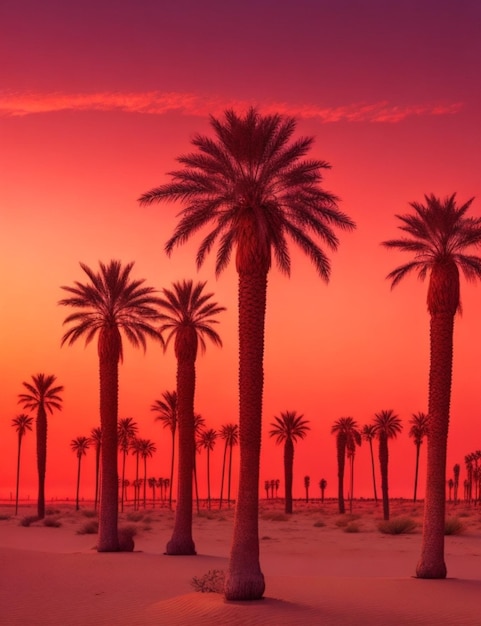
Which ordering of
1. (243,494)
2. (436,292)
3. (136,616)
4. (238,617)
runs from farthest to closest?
(436,292), (243,494), (136,616), (238,617)

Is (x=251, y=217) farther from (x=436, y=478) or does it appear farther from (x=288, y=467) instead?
(x=288, y=467)

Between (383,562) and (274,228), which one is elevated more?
(274,228)

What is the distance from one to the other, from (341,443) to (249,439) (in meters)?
78.5

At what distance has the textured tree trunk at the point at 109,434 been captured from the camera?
4519 cm

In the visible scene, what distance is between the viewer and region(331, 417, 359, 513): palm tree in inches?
4053

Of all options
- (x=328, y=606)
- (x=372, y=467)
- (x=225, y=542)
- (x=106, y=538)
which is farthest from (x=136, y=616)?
(x=372, y=467)

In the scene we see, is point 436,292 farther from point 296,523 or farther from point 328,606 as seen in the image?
point 296,523

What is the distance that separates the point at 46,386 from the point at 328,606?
63.5 m

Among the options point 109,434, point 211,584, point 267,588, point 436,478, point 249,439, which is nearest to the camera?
point 249,439

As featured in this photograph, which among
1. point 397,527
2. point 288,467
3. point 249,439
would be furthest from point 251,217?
point 288,467

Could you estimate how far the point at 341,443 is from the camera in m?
104

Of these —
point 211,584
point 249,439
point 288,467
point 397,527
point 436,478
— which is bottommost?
point 397,527

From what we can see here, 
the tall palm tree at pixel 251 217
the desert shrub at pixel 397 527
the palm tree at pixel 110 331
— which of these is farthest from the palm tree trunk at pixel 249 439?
the desert shrub at pixel 397 527

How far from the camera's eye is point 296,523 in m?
80.1
